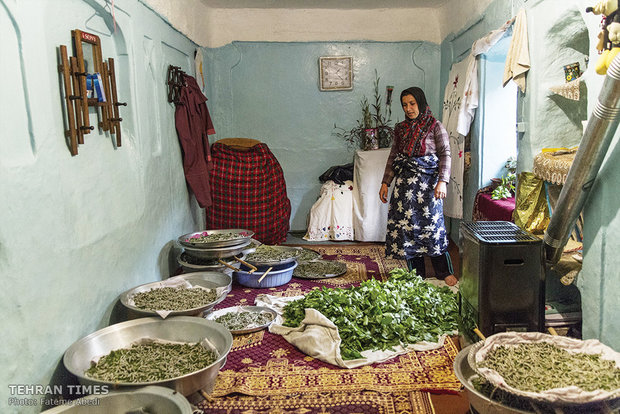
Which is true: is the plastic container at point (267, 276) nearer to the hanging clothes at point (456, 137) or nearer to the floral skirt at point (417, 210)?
the floral skirt at point (417, 210)

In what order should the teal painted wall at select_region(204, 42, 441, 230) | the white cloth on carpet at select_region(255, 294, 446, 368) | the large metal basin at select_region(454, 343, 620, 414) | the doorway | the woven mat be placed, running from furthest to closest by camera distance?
the teal painted wall at select_region(204, 42, 441, 230)
the doorway
the white cloth on carpet at select_region(255, 294, 446, 368)
the woven mat
the large metal basin at select_region(454, 343, 620, 414)

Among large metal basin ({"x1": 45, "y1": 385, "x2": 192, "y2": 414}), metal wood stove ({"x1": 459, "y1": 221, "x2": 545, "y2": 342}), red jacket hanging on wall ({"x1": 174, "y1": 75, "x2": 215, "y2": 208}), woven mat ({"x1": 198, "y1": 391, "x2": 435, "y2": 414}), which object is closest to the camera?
large metal basin ({"x1": 45, "y1": 385, "x2": 192, "y2": 414})

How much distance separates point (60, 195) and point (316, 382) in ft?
5.57

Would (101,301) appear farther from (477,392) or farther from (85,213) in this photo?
(477,392)

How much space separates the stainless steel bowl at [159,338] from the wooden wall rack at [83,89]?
3.42ft

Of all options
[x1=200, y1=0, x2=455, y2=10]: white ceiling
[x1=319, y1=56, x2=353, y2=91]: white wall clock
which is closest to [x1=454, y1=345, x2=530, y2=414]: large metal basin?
[x1=319, y1=56, x2=353, y2=91]: white wall clock

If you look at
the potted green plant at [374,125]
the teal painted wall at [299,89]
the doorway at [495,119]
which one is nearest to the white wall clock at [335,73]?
the teal painted wall at [299,89]

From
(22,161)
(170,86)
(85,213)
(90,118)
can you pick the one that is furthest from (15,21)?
(170,86)

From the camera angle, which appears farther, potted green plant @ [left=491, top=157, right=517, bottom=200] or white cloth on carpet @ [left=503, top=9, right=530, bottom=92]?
potted green plant @ [left=491, top=157, right=517, bottom=200]

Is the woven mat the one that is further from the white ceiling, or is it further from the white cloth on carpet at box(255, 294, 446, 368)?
the white ceiling

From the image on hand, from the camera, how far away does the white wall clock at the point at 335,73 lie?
263 inches

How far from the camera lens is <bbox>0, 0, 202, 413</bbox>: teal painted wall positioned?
2178 millimetres

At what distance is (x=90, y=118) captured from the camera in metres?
3.04

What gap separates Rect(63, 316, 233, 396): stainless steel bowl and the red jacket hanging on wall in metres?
2.49
